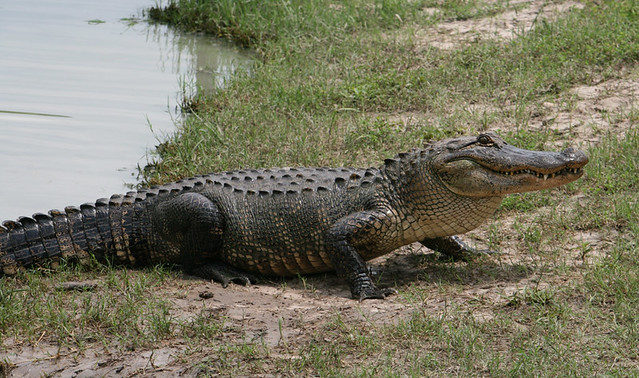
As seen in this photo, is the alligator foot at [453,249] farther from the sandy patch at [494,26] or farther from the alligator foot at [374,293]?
the sandy patch at [494,26]

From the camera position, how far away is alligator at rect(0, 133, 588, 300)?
545 cm

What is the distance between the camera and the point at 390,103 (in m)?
8.51

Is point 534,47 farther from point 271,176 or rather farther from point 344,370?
point 344,370

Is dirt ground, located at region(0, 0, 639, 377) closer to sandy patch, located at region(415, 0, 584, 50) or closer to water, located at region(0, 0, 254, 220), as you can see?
water, located at region(0, 0, 254, 220)

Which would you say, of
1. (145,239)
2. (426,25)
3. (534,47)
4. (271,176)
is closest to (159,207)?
(145,239)

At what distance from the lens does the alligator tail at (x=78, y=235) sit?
5.67 meters

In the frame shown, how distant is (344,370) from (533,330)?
1.12 meters

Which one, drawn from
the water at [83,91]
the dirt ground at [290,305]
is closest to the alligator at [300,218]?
the dirt ground at [290,305]

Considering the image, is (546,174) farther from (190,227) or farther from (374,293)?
(190,227)

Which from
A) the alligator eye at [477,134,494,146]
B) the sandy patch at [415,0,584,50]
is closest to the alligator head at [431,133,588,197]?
the alligator eye at [477,134,494,146]

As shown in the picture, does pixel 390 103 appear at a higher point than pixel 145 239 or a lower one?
higher

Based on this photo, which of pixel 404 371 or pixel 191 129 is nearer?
pixel 404 371

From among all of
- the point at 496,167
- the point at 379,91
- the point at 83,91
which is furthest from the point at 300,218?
the point at 83,91

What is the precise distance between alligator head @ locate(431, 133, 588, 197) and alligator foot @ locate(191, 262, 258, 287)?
1543 millimetres
